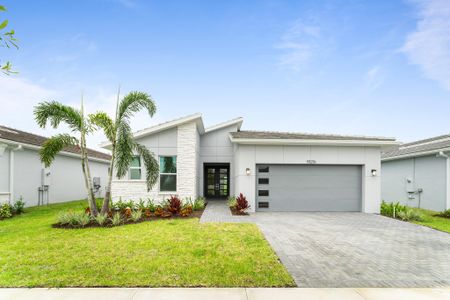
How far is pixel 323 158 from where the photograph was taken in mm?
12117

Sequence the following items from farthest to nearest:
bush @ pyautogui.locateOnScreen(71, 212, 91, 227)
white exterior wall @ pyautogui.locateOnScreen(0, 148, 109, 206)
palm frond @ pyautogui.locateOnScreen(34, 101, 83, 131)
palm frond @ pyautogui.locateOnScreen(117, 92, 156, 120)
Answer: white exterior wall @ pyautogui.locateOnScreen(0, 148, 109, 206), palm frond @ pyautogui.locateOnScreen(117, 92, 156, 120), palm frond @ pyautogui.locateOnScreen(34, 101, 83, 131), bush @ pyautogui.locateOnScreen(71, 212, 91, 227)

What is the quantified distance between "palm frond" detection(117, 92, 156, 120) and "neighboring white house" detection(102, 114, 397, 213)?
223 cm

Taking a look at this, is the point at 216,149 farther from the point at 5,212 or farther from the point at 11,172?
the point at 11,172

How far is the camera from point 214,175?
1755 centimetres

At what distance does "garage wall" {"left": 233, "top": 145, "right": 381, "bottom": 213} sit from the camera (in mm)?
11930

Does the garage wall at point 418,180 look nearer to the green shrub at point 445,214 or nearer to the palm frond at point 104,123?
the green shrub at point 445,214

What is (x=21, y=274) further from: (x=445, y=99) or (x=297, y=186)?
(x=445, y=99)

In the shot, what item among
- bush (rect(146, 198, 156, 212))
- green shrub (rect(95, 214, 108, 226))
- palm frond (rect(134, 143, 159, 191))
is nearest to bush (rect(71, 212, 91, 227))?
green shrub (rect(95, 214, 108, 226))

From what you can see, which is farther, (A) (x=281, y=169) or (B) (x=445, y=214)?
(A) (x=281, y=169)

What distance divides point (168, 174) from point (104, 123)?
4.37m

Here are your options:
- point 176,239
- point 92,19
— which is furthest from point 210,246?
point 92,19

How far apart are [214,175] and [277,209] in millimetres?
6540

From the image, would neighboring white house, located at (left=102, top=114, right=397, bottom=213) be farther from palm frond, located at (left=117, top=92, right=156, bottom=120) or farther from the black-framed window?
palm frond, located at (left=117, top=92, right=156, bottom=120)
